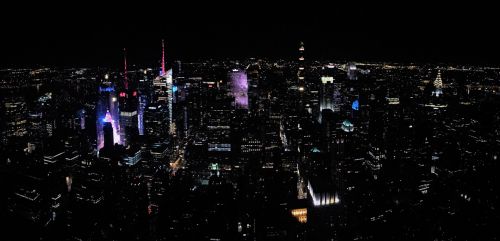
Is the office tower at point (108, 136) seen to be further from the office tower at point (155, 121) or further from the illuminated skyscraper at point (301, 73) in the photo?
the illuminated skyscraper at point (301, 73)

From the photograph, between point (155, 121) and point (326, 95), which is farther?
point (326, 95)

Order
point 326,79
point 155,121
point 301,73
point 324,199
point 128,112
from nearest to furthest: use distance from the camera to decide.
Result: point 324,199
point 155,121
point 128,112
point 301,73
point 326,79

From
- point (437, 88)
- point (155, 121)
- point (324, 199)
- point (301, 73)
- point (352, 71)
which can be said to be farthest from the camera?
point (352, 71)

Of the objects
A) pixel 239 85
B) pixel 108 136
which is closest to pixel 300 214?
pixel 108 136

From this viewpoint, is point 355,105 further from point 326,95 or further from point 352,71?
point 352,71

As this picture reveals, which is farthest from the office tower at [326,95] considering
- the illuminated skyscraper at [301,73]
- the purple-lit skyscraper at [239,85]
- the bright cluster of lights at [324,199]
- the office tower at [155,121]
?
the bright cluster of lights at [324,199]

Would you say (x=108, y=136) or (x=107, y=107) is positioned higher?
(x=107, y=107)

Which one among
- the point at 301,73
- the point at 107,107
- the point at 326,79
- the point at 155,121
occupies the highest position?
the point at 301,73

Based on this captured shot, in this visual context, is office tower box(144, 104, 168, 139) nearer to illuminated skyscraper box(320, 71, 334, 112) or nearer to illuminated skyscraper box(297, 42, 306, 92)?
illuminated skyscraper box(297, 42, 306, 92)

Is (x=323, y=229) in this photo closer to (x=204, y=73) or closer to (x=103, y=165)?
(x=103, y=165)

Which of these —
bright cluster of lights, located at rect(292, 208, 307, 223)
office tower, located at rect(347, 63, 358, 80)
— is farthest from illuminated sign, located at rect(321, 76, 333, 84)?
bright cluster of lights, located at rect(292, 208, 307, 223)
